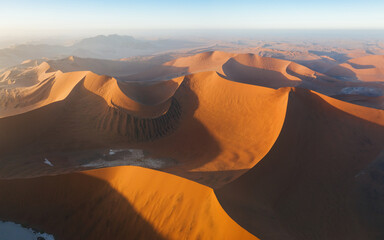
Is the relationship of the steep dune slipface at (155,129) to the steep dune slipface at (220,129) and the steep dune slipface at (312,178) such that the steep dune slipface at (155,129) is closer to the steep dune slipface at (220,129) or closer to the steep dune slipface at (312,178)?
the steep dune slipface at (220,129)

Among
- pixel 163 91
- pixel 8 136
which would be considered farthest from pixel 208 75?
pixel 8 136

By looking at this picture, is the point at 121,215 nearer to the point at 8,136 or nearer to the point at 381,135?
the point at 8,136

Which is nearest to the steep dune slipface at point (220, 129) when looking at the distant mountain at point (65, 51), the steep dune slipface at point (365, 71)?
the steep dune slipface at point (365, 71)

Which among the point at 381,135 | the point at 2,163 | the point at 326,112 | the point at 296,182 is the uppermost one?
the point at 326,112

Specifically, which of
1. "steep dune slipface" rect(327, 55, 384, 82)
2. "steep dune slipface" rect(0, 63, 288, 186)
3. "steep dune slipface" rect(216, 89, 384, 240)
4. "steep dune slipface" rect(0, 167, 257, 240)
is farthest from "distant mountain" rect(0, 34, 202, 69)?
"steep dune slipface" rect(327, 55, 384, 82)

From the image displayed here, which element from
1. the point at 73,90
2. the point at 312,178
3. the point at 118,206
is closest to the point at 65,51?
the point at 73,90

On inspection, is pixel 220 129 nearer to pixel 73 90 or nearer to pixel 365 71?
pixel 73 90

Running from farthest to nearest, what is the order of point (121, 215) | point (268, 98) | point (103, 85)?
point (103, 85) < point (268, 98) < point (121, 215)
